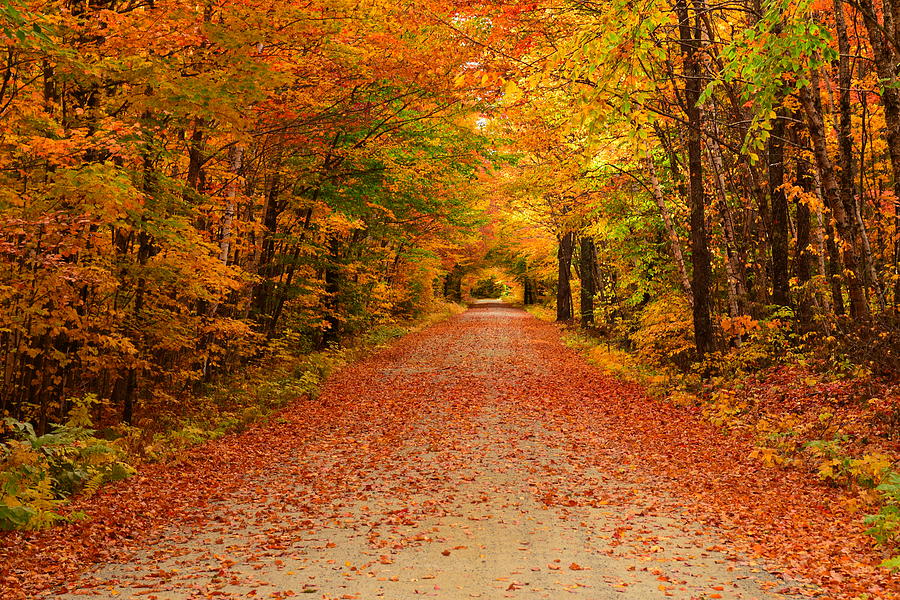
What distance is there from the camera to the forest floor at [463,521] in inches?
210

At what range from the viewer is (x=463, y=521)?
6879 millimetres

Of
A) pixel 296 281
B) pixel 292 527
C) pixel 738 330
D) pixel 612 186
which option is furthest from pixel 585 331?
pixel 292 527

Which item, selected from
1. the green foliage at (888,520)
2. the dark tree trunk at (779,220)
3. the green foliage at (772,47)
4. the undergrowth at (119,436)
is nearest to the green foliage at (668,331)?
the dark tree trunk at (779,220)

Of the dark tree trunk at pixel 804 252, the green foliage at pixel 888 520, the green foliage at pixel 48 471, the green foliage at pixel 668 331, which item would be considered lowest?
the green foliage at pixel 888 520

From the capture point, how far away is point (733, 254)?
14016mm

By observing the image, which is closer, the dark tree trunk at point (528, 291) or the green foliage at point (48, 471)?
the green foliage at point (48, 471)

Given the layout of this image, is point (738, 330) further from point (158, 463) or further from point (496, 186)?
point (496, 186)

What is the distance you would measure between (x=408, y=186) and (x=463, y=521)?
48.9 feet

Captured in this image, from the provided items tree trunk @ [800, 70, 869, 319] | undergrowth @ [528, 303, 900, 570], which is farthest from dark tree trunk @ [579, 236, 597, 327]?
tree trunk @ [800, 70, 869, 319]

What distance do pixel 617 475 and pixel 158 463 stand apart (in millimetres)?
5955

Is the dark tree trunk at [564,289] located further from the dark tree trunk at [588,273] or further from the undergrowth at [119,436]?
the undergrowth at [119,436]

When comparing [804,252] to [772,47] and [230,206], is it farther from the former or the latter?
[230,206]

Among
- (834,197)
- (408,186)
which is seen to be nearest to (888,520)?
(834,197)

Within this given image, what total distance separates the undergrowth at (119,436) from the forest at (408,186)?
0.21ft
